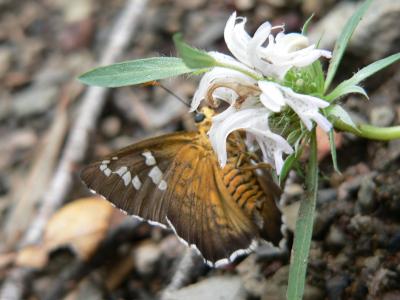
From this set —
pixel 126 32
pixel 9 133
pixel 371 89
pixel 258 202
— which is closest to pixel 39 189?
pixel 9 133

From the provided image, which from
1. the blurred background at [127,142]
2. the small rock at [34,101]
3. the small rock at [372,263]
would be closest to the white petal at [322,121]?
the blurred background at [127,142]

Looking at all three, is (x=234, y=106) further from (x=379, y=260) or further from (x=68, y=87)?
(x=68, y=87)

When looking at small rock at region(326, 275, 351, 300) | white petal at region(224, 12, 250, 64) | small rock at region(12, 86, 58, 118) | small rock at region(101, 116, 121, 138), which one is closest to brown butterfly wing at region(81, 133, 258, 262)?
small rock at region(326, 275, 351, 300)

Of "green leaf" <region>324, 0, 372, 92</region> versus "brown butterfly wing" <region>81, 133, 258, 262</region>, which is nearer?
"green leaf" <region>324, 0, 372, 92</region>

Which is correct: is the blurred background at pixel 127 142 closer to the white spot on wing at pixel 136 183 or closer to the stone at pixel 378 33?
the stone at pixel 378 33

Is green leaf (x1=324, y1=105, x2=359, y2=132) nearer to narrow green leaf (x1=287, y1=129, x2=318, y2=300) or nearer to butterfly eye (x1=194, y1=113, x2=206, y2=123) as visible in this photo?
narrow green leaf (x1=287, y1=129, x2=318, y2=300)
